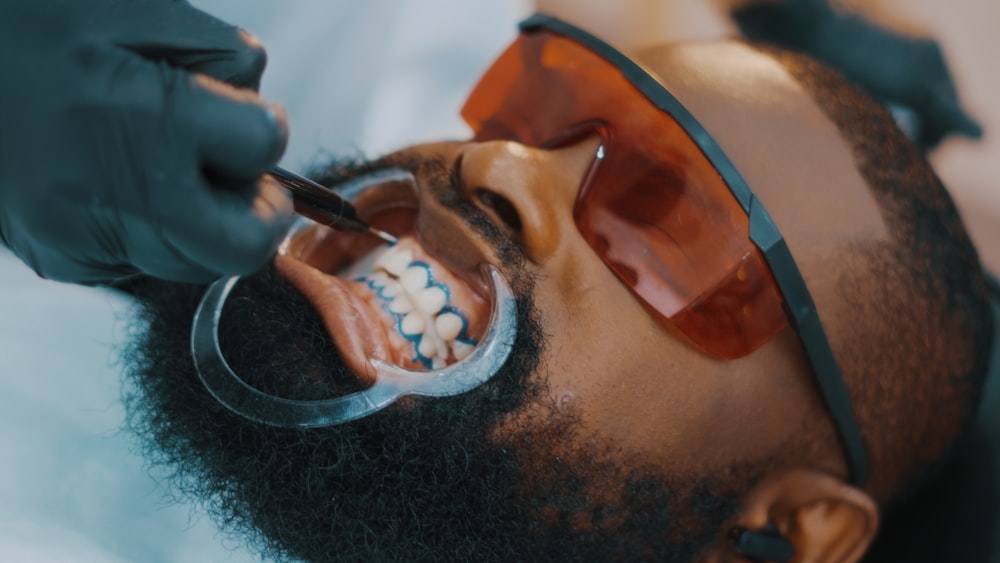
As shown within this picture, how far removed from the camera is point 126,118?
838 millimetres

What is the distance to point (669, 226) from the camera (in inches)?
41.6

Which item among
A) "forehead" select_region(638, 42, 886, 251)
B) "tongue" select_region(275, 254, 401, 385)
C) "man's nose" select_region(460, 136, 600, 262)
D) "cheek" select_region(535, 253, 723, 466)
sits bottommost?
"tongue" select_region(275, 254, 401, 385)

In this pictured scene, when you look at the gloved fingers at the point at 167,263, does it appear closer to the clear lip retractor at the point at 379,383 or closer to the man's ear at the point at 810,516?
the clear lip retractor at the point at 379,383

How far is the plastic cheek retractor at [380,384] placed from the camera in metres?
1.00

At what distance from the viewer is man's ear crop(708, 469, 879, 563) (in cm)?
117

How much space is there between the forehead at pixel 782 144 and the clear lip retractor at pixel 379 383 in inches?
14.1

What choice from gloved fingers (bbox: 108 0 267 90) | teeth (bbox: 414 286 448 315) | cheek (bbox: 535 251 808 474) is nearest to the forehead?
cheek (bbox: 535 251 808 474)

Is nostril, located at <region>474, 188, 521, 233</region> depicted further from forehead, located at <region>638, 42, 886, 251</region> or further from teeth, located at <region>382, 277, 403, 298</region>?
forehead, located at <region>638, 42, 886, 251</region>

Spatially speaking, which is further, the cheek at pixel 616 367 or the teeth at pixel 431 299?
the teeth at pixel 431 299

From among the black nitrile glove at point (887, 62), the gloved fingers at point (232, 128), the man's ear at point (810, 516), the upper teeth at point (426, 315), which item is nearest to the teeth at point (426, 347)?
the upper teeth at point (426, 315)

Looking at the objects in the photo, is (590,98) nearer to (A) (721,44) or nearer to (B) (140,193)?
(A) (721,44)

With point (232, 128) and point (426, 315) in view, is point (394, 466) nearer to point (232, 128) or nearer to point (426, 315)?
point (426, 315)

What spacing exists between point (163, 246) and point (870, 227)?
88cm

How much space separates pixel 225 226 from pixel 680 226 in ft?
1.76
